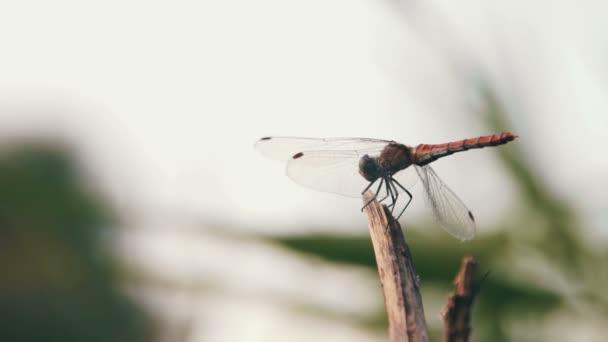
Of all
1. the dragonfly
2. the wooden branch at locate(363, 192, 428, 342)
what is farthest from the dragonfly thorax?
the wooden branch at locate(363, 192, 428, 342)

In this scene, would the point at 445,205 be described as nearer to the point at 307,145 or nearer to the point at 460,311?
the point at 307,145

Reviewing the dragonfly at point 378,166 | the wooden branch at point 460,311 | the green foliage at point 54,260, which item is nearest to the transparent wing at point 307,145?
the dragonfly at point 378,166

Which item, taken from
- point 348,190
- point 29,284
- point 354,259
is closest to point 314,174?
point 348,190

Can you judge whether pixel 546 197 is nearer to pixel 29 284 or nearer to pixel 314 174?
pixel 314 174

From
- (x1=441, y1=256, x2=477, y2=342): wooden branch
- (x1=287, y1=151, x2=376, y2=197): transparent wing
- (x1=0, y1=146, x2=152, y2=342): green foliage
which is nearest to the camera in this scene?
(x1=441, y1=256, x2=477, y2=342): wooden branch

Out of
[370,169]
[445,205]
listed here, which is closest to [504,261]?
[445,205]

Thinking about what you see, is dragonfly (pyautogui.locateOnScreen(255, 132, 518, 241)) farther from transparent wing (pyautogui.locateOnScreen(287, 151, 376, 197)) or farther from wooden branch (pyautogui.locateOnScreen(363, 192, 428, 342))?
wooden branch (pyautogui.locateOnScreen(363, 192, 428, 342))
